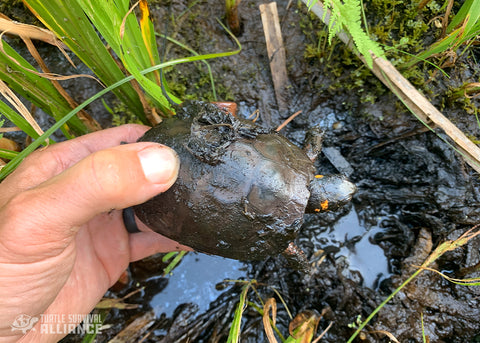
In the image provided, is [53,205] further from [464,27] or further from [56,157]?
[464,27]

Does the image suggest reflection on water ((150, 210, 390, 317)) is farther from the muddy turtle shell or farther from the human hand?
the human hand

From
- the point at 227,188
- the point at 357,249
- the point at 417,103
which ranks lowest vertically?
the point at 357,249

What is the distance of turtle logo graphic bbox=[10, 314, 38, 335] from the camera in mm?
1665

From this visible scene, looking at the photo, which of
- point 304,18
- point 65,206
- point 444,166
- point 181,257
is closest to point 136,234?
point 181,257

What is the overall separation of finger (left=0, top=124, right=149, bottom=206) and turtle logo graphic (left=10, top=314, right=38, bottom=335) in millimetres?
635

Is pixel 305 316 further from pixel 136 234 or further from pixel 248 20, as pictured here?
pixel 248 20

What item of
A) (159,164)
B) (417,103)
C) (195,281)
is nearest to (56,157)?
(159,164)

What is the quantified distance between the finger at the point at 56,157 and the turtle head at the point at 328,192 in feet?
4.53

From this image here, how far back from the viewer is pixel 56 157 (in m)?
2.06

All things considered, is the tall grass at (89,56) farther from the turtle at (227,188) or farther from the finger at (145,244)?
the finger at (145,244)

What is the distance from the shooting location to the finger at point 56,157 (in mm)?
1804

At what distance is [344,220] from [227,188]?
1473 millimetres

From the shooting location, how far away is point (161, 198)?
1.85 metres

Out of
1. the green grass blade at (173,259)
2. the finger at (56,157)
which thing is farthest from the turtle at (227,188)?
the green grass blade at (173,259)
